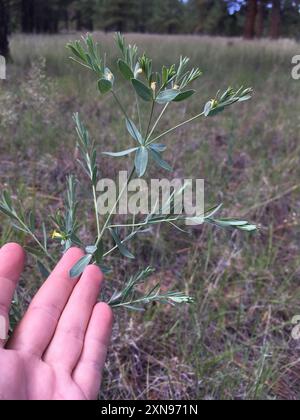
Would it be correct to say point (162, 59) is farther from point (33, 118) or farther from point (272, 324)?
point (272, 324)

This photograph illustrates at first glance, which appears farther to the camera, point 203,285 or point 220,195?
point 220,195

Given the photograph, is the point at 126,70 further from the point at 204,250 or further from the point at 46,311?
the point at 204,250

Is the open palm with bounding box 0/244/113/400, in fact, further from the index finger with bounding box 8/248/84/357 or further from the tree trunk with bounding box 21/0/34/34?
the tree trunk with bounding box 21/0/34/34

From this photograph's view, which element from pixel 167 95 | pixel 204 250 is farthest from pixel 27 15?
pixel 167 95

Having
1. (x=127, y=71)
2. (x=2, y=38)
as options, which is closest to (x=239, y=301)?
(x=127, y=71)

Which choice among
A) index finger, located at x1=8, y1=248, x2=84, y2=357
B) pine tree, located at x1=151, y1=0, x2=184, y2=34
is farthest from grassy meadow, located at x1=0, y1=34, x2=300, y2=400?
pine tree, located at x1=151, y1=0, x2=184, y2=34

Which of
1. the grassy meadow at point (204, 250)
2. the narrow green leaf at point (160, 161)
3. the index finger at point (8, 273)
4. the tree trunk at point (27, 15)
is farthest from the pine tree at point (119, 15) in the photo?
the narrow green leaf at point (160, 161)
